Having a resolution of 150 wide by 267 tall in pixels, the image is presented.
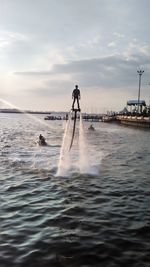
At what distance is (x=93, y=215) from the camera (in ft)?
39.9

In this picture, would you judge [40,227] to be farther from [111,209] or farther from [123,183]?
[123,183]

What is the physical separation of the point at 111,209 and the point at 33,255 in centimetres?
478

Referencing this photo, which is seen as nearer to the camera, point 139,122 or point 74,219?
point 74,219

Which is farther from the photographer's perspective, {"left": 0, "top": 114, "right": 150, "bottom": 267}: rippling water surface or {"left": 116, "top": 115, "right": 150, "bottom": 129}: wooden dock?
{"left": 116, "top": 115, "right": 150, "bottom": 129}: wooden dock

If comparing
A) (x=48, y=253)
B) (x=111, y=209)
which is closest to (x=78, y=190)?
(x=111, y=209)

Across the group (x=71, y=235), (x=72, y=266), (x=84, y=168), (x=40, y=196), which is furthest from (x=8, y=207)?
(x=84, y=168)

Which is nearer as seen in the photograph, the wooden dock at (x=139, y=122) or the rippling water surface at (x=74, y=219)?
the rippling water surface at (x=74, y=219)

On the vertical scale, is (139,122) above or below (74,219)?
below

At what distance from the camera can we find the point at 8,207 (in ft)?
42.1

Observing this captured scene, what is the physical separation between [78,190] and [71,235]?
593 centimetres

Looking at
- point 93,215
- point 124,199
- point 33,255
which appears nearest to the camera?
point 33,255

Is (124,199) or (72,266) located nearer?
(72,266)

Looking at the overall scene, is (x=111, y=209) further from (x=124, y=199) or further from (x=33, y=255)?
(x=33, y=255)

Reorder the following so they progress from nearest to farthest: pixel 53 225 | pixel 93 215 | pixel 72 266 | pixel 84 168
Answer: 1. pixel 72 266
2. pixel 53 225
3. pixel 93 215
4. pixel 84 168
